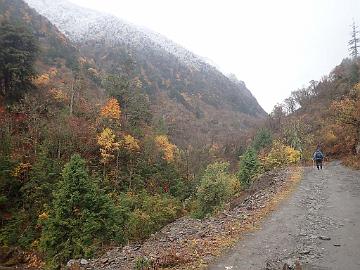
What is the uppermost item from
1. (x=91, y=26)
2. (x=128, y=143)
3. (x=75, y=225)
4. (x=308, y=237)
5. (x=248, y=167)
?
(x=91, y=26)

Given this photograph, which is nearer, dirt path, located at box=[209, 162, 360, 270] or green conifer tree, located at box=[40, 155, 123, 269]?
dirt path, located at box=[209, 162, 360, 270]

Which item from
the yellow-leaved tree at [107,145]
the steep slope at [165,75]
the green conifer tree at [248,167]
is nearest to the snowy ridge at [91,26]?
the steep slope at [165,75]

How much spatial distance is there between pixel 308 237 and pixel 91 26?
18054cm

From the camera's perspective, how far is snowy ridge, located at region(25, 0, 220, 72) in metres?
164

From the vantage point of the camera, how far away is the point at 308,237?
43.6 ft

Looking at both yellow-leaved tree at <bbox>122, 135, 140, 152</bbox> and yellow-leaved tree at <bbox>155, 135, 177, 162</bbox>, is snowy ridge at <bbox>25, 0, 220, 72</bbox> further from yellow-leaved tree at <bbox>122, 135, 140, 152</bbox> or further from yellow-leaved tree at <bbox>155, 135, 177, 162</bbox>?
yellow-leaved tree at <bbox>122, 135, 140, 152</bbox>

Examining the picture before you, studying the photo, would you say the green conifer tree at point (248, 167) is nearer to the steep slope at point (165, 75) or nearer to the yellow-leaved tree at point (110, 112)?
the yellow-leaved tree at point (110, 112)

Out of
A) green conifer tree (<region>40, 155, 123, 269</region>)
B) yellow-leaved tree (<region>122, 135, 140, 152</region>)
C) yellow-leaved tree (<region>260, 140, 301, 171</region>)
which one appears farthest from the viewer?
yellow-leaved tree (<region>122, 135, 140, 152</region>)

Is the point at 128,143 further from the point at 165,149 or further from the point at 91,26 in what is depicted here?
the point at 91,26

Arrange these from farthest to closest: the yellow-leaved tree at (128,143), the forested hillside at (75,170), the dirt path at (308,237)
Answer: the yellow-leaved tree at (128,143) < the forested hillside at (75,170) < the dirt path at (308,237)

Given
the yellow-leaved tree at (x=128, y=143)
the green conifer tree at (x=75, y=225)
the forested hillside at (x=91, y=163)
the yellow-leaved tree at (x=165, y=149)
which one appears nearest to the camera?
the green conifer tree at (x=75, y=225)

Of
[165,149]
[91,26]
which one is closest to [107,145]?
[165,149]

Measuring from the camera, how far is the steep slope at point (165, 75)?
12694cm

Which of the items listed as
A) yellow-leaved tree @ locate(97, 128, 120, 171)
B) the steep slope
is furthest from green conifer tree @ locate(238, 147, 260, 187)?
the steep slope
